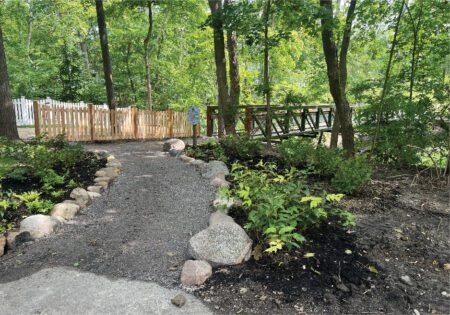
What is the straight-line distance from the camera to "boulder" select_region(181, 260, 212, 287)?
2.83m

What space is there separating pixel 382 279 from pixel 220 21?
19.0ft

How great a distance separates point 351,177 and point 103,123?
25.8 ft

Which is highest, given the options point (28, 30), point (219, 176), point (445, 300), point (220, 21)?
point (28, 30)

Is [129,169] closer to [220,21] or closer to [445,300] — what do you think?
[220,21]

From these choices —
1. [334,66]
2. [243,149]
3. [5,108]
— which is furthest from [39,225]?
[334,66]

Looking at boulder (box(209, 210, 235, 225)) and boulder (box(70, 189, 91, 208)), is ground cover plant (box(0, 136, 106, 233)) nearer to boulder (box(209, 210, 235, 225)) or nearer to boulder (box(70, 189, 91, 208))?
boulder (box(70, 189, 91, 208))

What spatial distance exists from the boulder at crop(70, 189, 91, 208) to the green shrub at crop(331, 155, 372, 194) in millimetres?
3524

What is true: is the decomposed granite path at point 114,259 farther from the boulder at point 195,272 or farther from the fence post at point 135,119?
the fence post at point 135,119

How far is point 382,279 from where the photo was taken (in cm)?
283

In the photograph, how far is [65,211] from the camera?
4219 millimetres

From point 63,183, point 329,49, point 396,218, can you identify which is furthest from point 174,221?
point 329,49

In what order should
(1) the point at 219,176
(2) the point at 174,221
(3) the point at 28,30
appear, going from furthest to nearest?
1. (3) the point at 28,30
2. (1) the point at 219,176
3. (2) the point at 174,221

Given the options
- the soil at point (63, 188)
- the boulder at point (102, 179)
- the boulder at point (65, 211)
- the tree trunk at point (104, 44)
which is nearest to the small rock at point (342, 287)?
the boulder at point (65, 211)

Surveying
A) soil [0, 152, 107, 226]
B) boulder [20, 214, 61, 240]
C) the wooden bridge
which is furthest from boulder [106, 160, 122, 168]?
the wooden bridge
